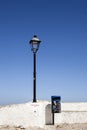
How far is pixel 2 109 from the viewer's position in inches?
528

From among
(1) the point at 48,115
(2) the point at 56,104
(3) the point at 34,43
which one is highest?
(3) the point at 34,43

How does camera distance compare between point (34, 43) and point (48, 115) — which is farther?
point (48, 115)

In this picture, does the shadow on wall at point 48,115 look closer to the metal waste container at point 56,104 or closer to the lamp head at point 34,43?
the metal waste container at point 56,104

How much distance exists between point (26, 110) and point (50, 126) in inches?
60.2

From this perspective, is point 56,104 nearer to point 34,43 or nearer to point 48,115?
point 48,115

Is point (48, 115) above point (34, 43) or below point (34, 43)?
below

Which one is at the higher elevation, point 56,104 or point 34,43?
point 34,43

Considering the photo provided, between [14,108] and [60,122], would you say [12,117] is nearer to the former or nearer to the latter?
[14,108]

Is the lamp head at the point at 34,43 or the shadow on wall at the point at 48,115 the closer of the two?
the lamp head at the point at 34,43

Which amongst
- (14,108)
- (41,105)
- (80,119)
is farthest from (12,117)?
(80,119)

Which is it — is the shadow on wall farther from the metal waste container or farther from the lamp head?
the lamp head

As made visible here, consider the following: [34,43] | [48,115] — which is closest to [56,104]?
[48,115]

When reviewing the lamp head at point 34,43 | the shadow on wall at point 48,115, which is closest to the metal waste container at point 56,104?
the shadow on wall at point 48,115

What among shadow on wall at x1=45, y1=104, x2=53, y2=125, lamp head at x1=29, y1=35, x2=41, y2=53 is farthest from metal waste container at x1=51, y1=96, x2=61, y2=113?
lamp head at x1=29, y1=35, x2=41, y2=53
